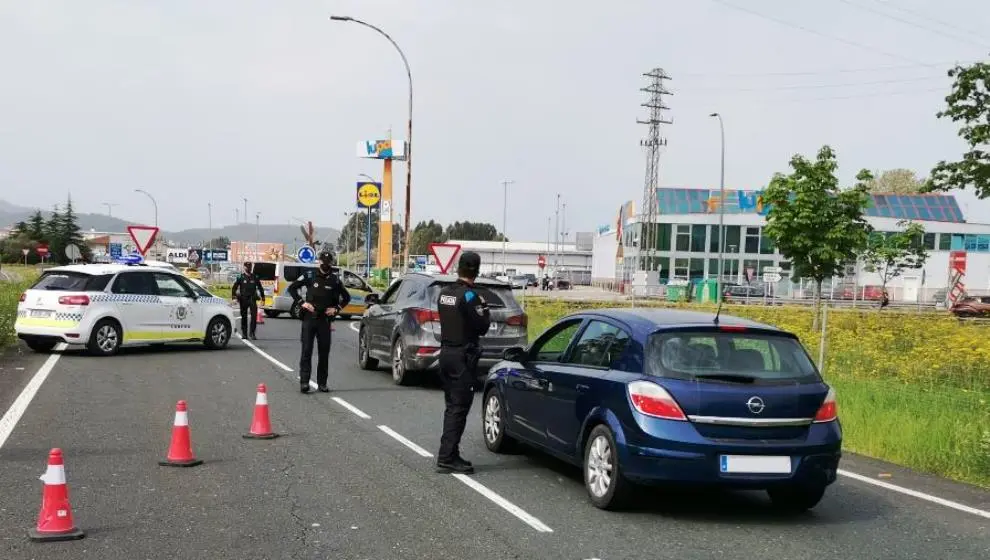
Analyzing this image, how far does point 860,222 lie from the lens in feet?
113

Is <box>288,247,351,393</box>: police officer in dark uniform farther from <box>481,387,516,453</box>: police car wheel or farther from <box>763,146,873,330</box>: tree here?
<box>763,146,873,330</box>: tree

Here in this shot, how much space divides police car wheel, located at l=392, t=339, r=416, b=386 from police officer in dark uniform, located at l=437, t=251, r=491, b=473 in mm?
6291

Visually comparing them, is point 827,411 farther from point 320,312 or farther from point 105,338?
point 105,338

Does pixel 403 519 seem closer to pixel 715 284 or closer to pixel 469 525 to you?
pixel 469 525

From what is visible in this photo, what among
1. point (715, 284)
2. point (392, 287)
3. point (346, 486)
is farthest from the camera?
point (715, 284)

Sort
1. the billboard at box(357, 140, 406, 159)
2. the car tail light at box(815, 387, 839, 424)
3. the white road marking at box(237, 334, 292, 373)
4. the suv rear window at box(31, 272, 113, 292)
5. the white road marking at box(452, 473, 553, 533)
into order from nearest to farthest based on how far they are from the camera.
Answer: the white road marking at box(452, 473, 553, 533) < the car tail light at box(815, 387, 839, 424) < the white road marking at box(237, 334, 292, 373) < the suv rear window at box(31, 272, 113, 292) < the billboard at box(357, 140, 406, 159)

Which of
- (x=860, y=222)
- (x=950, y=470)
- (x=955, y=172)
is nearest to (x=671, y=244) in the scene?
(x=860, y=222)

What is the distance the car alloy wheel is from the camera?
22.5 ft

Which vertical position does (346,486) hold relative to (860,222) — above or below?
below

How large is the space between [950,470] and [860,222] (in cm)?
2746

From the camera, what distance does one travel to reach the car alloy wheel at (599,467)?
6855 millimetres

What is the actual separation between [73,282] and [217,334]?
131 inches

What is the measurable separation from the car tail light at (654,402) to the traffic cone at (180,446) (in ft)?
13.1

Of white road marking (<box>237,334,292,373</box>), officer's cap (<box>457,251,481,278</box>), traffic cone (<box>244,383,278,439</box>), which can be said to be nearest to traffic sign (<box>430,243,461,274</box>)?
white road marking (<box>237,334,292,373</box>)
